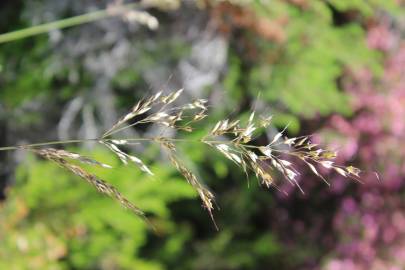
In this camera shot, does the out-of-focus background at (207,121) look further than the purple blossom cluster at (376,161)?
No

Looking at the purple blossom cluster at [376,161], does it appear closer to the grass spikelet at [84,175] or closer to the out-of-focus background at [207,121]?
the out-of-focus background at [207,121]

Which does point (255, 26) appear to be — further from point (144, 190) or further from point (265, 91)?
point (144, 190)

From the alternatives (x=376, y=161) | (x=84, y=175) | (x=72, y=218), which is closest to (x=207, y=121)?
(x=72, y=218)

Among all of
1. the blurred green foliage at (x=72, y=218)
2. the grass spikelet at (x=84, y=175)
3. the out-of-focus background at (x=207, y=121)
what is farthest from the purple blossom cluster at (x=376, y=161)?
the grass spikelet at (x=84, y=175)

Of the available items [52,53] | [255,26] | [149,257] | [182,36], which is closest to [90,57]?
[52,53]

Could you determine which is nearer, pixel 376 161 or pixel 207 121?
pixel 207 121

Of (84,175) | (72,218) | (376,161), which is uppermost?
(84,175)

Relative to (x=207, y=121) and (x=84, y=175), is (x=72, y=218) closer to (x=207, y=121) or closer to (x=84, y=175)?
(x=207, y=121)

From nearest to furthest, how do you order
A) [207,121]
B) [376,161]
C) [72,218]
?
[72,218] < [207,121] < [376,161]
